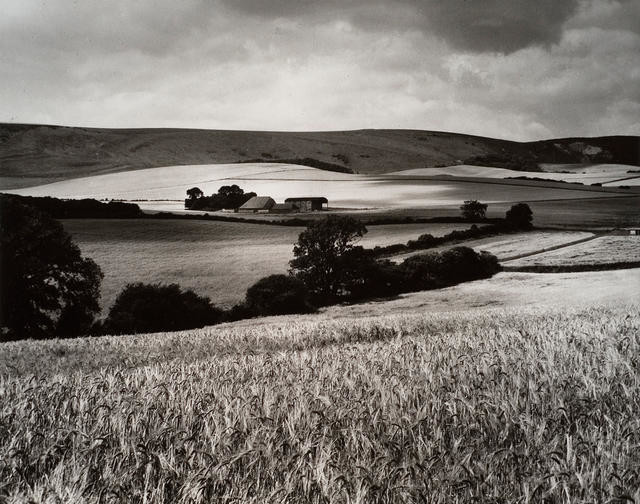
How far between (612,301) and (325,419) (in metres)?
16.1

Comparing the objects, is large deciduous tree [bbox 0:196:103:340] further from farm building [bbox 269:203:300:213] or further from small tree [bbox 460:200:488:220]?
small tree [bbox 460:200:488:220]

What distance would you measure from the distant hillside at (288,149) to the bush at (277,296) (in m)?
27.3

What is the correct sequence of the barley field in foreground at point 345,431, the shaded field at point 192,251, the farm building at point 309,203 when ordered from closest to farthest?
1. the barley field in foreground at point 345,431
2. the shaded field at point 192,251
3. the farm building at point 309,203

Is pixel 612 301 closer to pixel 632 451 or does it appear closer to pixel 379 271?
pixel 379 271

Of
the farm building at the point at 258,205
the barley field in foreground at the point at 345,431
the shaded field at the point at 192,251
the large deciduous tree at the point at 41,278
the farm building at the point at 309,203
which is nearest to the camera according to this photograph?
the barley field in foreground at the point at 345,431

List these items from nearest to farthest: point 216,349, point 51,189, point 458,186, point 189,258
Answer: point 216,349
point 189,258
point 51,189
point 458,186

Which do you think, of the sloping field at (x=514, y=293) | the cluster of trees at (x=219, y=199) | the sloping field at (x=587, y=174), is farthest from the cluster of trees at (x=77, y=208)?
the sloping field at (x=587, y=174)

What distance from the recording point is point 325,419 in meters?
3.40

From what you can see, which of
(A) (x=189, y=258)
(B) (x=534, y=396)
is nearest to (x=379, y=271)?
(A) (x=189, y=258)

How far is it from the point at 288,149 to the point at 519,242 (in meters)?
46.7

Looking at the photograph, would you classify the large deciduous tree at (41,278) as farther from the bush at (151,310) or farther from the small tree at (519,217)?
the small tree at (519,217)

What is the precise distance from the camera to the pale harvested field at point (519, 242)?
73.2 ft

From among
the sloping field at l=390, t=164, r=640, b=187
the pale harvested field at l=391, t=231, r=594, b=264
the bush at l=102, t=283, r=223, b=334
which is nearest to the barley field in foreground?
the bush at l=102, t=283, r=223, b=334

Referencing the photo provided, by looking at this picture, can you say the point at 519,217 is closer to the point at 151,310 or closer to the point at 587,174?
the point at 151,310
